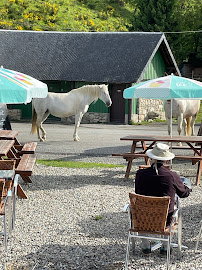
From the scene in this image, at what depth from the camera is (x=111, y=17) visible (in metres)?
73.3

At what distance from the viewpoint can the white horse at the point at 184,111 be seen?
1605 cm

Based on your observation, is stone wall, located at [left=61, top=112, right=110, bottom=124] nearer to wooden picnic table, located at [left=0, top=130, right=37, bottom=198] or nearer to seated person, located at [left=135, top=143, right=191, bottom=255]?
wooden picnic table, located at [left=0, top=130, right=37, bottom=198]

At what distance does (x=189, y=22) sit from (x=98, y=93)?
37.5m

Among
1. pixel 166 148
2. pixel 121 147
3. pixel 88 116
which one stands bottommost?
pixel 88 116

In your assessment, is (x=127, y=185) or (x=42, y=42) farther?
(x=42, y=42)

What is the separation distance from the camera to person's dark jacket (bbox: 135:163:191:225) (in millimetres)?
6027

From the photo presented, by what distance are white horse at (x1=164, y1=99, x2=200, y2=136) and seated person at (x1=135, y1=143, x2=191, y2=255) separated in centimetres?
995

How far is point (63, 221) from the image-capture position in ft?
24.9

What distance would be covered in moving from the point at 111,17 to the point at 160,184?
69.6m

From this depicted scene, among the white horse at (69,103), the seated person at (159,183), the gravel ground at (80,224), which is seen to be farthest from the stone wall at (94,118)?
the seated person at (159,183)

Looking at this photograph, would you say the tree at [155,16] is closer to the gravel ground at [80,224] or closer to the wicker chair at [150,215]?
the gravel ground at [80,224]

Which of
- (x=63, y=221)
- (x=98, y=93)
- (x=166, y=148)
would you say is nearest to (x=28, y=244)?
(x=63, y=221)

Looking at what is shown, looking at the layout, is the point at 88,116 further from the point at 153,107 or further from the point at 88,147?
the point at 88,147

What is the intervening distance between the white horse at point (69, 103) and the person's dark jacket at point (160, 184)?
1206 centimetres
